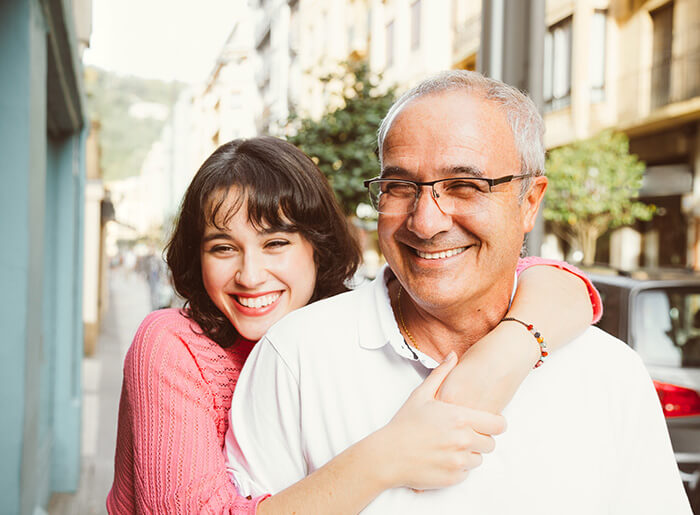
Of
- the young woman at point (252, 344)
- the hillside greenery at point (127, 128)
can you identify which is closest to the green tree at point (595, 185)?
the young woman at point (252, 344)

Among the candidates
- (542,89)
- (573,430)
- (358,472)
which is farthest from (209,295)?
(542,89)

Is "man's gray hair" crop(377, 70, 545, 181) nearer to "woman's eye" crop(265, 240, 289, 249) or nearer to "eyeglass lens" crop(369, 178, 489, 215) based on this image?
"eyeglass lens" crop(369, 178, 489, 215)

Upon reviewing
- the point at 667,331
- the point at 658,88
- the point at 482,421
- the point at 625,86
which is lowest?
the point at 667,331

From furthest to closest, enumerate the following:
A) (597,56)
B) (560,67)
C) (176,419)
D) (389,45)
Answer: (389,45) → (597,56) → (560,67) → (176,419)

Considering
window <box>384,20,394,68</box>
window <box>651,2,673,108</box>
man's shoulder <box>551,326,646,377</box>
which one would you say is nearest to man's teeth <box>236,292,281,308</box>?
man's shoulder <box>551,326,646,377</box>

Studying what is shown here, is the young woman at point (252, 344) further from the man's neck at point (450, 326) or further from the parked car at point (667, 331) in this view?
the parked car at point (667, 331)

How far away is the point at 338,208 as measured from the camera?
224 cm

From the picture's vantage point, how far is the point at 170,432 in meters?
1.70

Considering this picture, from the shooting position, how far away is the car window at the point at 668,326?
154 inches

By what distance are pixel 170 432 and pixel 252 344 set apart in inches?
17.0

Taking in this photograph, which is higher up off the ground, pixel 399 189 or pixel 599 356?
pixel 399 189

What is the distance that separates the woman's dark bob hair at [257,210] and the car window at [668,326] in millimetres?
2331

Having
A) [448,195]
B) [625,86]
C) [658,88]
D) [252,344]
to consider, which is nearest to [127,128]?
[625,86]

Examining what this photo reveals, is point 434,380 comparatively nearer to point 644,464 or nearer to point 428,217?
point 428,217
